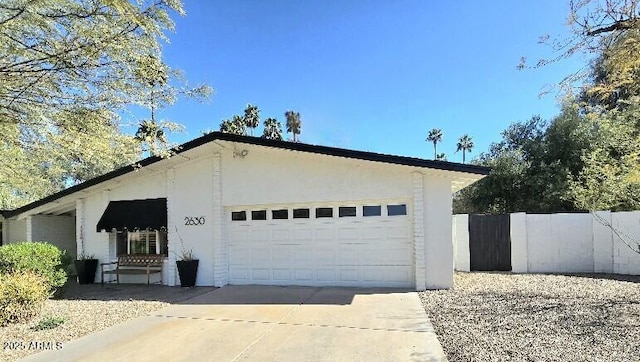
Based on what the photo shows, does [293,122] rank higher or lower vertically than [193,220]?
higher

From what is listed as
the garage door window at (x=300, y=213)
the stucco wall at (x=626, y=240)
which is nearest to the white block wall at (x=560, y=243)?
the stucco wall at (x=626, y=240)

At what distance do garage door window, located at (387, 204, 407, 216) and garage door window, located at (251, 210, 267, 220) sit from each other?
3541 mm

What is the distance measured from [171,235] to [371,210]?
6.05 metres

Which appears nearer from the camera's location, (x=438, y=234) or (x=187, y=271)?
(x=438, y=234)

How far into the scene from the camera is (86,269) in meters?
12.8

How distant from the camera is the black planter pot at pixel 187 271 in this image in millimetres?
11359

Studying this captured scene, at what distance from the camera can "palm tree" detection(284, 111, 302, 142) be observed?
43059 millimetres

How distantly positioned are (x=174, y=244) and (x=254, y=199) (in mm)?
2930

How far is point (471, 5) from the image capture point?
9.88 metres

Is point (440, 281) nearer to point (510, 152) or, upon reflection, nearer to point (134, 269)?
point (134, 269)

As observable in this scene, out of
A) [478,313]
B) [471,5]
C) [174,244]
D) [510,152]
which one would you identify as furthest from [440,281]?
[510,152]

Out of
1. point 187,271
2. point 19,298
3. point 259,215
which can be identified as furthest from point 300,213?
point 19,298

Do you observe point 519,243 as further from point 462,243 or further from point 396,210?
point 396,210

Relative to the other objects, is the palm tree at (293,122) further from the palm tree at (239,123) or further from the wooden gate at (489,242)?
the wooden gate at (489,242)
